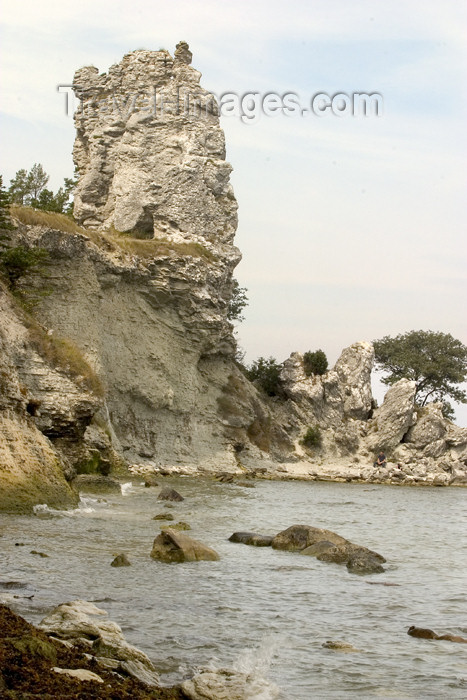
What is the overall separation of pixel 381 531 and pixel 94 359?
26085mm

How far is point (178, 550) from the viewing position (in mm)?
18078

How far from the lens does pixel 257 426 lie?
6438 cm

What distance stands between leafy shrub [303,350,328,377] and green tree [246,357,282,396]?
2696mm

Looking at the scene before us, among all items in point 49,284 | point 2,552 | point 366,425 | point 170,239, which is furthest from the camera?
point 366,425

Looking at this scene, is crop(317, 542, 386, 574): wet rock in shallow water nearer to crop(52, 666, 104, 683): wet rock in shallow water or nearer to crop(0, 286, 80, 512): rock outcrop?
crop(0, 286, 80, 512): rock outcrop

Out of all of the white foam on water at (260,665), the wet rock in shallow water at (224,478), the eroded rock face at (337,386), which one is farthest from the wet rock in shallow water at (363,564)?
the eroded rock face at (337,386)

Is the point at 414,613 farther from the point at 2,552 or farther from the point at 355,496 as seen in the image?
the point at 355,496

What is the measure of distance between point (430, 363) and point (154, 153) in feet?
114

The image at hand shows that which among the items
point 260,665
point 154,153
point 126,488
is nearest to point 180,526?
point 126,488

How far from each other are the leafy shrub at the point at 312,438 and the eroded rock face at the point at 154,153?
1733 cm

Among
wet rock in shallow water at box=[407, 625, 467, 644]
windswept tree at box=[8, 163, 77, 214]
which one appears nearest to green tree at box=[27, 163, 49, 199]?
Result: windswept tree at box=[8, 163, 77, 214]

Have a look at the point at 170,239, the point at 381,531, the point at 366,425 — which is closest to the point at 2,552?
the point at 381,531

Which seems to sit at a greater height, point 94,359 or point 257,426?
point 94,359

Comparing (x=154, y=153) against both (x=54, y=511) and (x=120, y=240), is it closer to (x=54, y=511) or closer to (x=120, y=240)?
(x=120, y=240)
